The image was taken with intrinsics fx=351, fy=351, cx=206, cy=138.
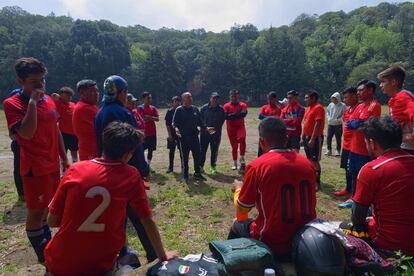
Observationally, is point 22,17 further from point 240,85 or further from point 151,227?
point 151,227

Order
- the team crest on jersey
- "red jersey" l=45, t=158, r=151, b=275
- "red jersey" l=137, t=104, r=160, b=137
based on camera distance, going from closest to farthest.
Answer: "red jersey" l=45, t=158, r=151, b=275, the team crest on jersey, "red jersey" l=137, t=104, r=160, b=137

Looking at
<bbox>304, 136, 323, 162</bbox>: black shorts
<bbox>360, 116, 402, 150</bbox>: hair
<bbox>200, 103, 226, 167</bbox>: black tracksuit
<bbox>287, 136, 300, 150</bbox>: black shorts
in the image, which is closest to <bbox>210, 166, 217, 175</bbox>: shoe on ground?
<bbox>200, 103, 226, 167</bbox>: black tracksuit

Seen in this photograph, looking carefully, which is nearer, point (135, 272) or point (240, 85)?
point (135, 272)

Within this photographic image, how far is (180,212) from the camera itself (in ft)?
21.2

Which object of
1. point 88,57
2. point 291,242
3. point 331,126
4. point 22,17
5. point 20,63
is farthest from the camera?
point 22,17

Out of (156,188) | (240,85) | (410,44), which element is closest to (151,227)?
(156,188)

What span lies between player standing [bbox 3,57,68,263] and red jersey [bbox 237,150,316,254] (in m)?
2.27

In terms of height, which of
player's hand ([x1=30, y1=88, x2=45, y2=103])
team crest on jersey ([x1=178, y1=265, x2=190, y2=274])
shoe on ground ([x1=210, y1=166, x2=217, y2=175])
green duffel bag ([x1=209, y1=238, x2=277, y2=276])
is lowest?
shoe on ground ([x1=210, y1=166, x2=217, y2=175])

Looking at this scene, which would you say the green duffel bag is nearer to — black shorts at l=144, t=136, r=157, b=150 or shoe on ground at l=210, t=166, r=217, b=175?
shoe on ground at l=210, t=166, r=217, b=175

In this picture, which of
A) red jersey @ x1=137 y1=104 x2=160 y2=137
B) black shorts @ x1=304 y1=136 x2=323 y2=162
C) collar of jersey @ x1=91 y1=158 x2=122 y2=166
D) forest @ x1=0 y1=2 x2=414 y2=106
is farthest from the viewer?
forest @ x1=0 y1=2 x2=414 y2=106

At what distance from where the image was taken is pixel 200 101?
61.9 m

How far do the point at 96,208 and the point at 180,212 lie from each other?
13.3ft

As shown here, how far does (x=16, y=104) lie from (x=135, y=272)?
89.6 inches

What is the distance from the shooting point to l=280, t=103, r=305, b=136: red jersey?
810cm
